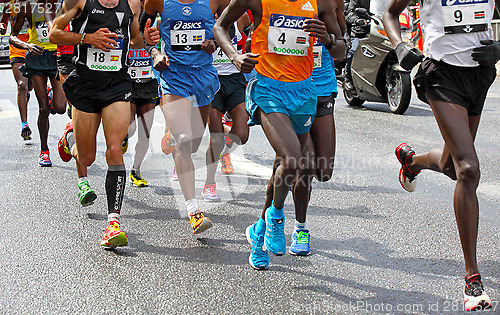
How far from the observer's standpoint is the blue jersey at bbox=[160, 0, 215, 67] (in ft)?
18.7

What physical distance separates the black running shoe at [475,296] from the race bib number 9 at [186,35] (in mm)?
3112

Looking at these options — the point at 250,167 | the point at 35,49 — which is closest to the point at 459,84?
Result: the point at 250,167

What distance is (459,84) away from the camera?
4.13 metres

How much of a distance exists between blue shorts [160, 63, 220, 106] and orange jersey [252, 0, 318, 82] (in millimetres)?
1299

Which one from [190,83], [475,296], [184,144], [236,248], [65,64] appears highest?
[190,83]

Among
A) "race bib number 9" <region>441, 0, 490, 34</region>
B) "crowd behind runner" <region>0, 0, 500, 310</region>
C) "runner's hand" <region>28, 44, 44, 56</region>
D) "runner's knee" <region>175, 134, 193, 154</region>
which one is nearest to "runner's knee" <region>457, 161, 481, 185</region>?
"crowd behind runner" <region>0, 0, 500, 310</region>

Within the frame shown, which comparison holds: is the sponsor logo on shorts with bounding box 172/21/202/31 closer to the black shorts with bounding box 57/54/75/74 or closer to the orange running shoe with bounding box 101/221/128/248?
the black shorts with bounding box 57/54/75/74

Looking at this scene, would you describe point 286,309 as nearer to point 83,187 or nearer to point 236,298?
point 236,298

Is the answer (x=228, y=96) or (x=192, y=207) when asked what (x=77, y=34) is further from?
(x=228, y=96)

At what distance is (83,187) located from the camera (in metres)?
5.88

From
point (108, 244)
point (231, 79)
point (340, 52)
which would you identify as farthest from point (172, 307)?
point (231, 79)

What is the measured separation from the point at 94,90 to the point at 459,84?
275 centimetres

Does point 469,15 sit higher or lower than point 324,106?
higher

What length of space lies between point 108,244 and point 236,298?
1.33 m
